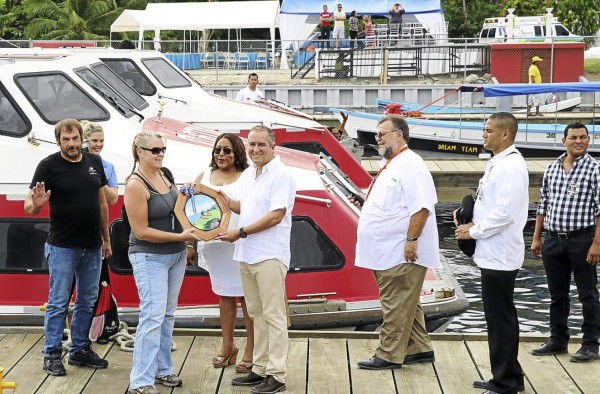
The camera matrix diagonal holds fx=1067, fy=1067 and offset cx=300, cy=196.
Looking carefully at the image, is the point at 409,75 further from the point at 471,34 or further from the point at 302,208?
the point at 302,208

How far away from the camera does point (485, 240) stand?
274 inches

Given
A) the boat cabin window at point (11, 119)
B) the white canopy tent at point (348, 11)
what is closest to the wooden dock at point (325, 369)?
the boat cabin window at point (11, 119)

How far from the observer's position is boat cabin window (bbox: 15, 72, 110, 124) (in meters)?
9.82

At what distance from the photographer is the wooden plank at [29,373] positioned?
7.30 meters

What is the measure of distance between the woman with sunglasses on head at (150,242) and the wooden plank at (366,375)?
4.72ft


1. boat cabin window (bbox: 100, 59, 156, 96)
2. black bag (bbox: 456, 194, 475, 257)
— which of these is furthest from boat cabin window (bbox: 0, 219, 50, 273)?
boat cabin window (bbox: 100, 59, 156, 96)

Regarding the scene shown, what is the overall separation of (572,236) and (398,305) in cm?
140

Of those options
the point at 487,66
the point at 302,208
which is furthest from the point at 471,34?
the point at 302,208

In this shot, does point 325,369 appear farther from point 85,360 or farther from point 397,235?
point 85,360

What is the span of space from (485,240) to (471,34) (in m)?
45.2

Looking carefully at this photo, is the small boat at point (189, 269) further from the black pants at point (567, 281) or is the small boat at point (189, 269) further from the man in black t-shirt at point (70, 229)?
the man in black t-shirt at point (70, 229)

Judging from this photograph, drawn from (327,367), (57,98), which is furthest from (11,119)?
(327,367)

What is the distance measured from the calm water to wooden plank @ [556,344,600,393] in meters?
4.61

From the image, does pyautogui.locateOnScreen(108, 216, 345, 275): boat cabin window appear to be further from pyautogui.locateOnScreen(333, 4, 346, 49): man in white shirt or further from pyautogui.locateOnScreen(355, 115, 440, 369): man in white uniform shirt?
pyautogui.locateOnScreen(333, 4, 346, 49): man in white shirt
